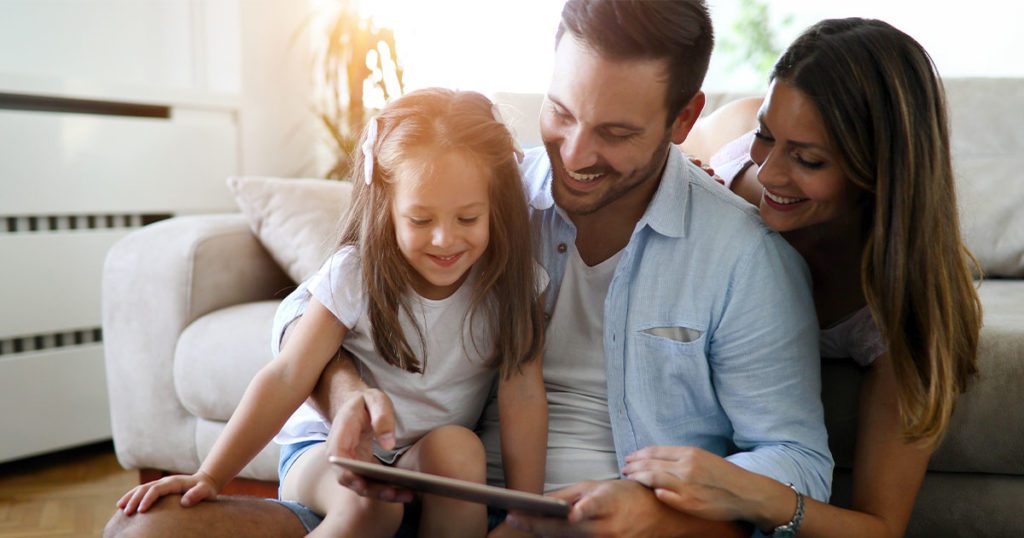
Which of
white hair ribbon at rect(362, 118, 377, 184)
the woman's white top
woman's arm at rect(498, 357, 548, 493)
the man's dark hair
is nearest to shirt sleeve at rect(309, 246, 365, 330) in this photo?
white hair ribbon at rect(362, 118, 377, 184)

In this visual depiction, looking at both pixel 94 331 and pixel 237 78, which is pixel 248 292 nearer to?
pixel 94 331

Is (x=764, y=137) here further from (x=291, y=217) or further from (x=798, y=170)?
(x=291, y=217)

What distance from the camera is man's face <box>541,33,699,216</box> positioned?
48.0 inches

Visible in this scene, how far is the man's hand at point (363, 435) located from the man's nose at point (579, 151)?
1.28 ft

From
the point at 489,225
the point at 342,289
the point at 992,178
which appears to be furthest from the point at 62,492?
the point at 992,178

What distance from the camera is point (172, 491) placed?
113 cm

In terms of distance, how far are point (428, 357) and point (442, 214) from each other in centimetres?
21

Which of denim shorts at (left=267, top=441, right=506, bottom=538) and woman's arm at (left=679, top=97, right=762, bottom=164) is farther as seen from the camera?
woman's arm at (left=679, top=97, right=762, bottom=164)

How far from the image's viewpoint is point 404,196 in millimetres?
1211

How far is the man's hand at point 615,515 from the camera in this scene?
1030 mm

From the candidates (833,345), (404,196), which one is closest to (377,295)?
(404,196)

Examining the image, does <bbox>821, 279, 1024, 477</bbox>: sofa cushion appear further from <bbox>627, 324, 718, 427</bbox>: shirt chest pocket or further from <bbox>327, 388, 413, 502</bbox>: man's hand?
<bbox>327, 388, 413, 502</bbox>: man's hand

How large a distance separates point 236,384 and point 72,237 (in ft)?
3.43

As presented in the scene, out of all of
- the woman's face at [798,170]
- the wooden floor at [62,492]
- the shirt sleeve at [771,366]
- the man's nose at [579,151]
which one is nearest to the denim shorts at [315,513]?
the shirt sleeve at [771,366]
